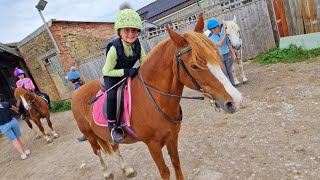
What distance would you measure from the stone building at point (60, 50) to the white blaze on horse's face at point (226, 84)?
11.6 m

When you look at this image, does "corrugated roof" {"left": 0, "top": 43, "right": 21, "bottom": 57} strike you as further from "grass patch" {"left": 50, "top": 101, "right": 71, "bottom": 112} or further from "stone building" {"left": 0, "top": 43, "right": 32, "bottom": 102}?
"grass patch" {"left": 50, "top": 101, "right": 71, "bottom": 112}

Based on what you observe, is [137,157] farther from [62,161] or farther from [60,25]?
[60,25]

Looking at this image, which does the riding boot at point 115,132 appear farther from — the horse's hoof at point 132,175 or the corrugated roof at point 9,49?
the corrugated roof at point 9,49

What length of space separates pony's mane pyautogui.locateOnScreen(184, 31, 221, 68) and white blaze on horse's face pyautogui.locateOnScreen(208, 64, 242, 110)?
6cm

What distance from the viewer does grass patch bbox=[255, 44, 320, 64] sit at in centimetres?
714

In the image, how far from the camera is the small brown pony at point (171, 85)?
6.32ft

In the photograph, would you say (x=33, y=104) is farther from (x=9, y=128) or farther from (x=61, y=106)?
(x=61, y=106)

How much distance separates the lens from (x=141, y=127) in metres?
2.69

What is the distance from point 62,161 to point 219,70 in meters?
5.09

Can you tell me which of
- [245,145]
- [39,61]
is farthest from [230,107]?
[39,61]

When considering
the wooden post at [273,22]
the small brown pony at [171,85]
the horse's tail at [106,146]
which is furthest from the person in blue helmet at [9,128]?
the wooden post at [273,22]

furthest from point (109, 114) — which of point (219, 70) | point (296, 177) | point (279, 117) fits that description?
point (279, 117)

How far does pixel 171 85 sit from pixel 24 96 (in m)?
6.41

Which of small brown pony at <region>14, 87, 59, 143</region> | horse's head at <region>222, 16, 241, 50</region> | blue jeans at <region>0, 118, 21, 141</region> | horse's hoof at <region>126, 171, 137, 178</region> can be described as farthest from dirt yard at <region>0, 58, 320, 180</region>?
horse's head at <region>222, 16, 241, 50</region>
